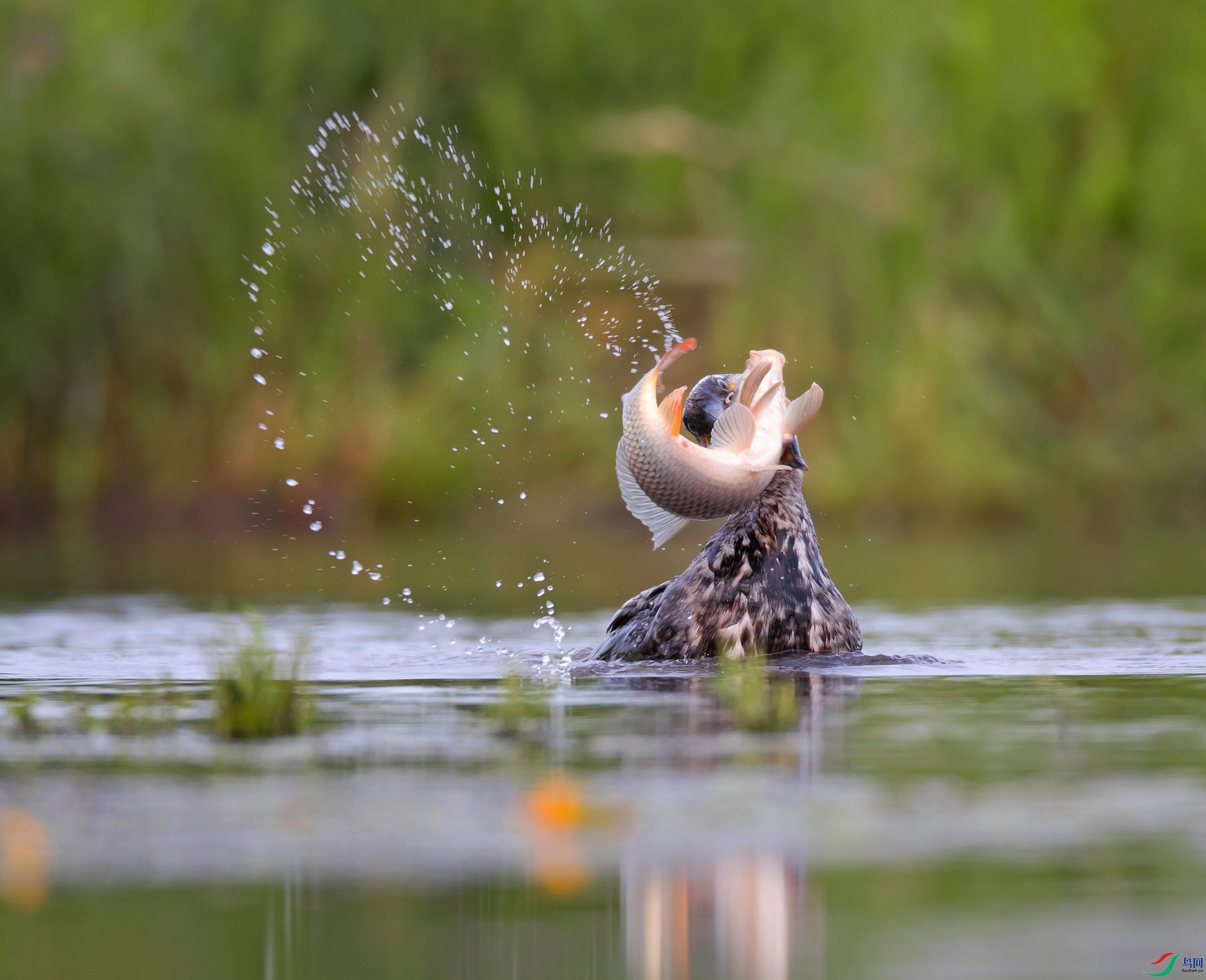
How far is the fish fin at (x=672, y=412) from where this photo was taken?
8.54 metres

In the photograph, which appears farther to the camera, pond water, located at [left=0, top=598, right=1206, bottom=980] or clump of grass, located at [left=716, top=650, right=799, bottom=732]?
clump of grass, located at [left=716, top=650, right=799, bottom=732]

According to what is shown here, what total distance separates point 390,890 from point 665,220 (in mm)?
19903

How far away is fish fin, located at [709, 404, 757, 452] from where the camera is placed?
8.77m

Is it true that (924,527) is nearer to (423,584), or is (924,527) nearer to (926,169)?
(926,169)

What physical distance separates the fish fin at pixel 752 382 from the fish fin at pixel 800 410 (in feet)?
0.52

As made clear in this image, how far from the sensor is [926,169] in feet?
74.0

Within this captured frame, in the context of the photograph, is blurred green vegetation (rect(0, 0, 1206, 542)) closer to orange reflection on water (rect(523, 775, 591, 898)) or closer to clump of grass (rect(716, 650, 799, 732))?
clump of grass (rect(716, 650, 799, 732))

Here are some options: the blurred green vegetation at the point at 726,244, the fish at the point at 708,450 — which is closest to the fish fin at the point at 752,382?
the fish at the point at 708,450

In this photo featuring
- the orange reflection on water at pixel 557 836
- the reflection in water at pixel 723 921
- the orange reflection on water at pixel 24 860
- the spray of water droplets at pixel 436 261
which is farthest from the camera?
the spray of water droplets at pixel 436 261

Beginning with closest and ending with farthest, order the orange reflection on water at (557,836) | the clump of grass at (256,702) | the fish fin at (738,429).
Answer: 1. the orange reflection on water at (557,836)
2. the clump of grass at (256,702)
3. the fish fin at (738,429)

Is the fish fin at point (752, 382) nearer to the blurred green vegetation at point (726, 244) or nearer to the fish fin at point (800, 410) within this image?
the fish fin at point (800, 410)

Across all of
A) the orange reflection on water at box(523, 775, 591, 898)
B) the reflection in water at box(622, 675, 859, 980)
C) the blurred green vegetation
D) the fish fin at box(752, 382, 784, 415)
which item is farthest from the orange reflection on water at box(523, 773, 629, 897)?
the blurred green vegetation

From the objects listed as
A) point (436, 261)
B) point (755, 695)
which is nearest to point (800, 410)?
point (755, 695)

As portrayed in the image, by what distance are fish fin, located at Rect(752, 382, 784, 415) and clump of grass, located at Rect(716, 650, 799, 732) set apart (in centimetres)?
96
